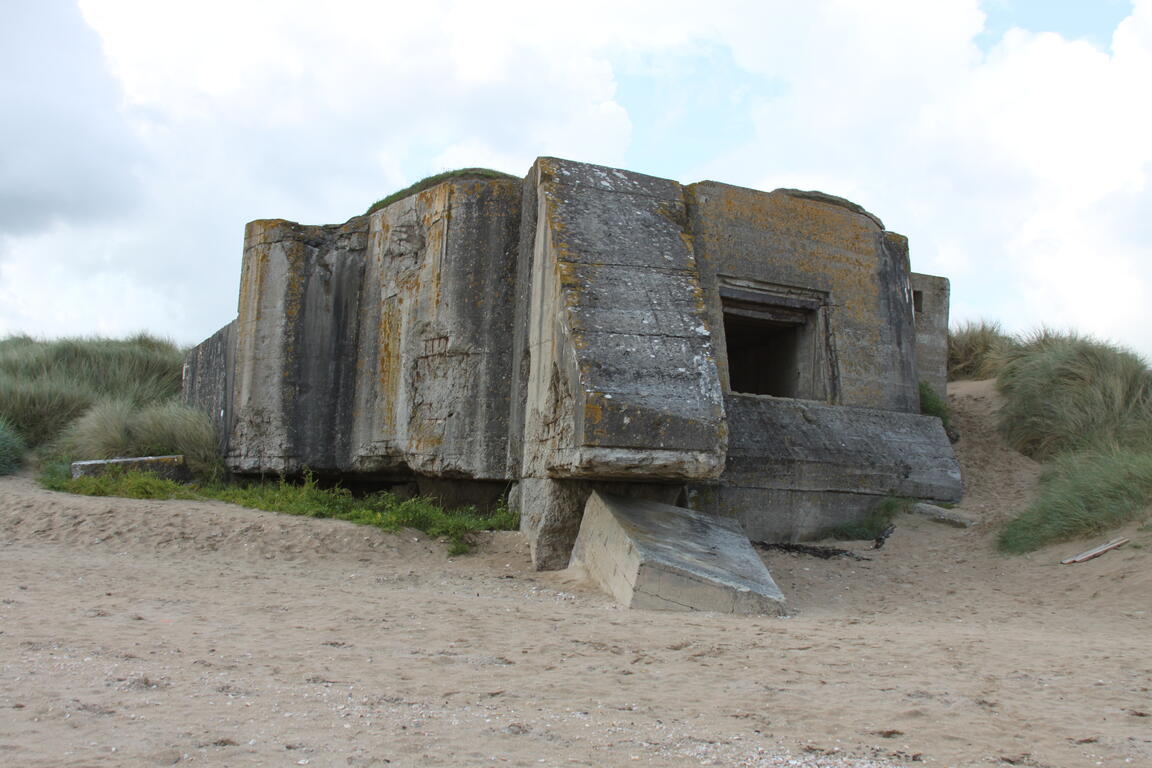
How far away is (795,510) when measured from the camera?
22.9ft

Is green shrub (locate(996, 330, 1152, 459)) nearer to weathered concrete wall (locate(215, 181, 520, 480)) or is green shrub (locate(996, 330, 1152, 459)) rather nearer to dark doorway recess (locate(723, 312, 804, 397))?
dark doorway recess (locate(723, 312, 804, 397))

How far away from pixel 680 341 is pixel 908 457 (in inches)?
113

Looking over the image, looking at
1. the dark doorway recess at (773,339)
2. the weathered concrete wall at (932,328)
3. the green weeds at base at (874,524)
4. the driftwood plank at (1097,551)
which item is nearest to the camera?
the driftwood plank at (1097,551)

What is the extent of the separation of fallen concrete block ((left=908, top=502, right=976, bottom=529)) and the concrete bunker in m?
0.22

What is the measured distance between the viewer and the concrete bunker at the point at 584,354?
18.0ft

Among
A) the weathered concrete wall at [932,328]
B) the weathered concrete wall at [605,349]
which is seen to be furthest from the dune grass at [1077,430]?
the weathered concrete wall at [605,349]

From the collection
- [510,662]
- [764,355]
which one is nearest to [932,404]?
[764,355]

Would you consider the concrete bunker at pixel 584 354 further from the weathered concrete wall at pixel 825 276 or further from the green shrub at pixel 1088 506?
the green shrub at pixel 1088 506

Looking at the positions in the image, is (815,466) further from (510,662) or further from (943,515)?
(510,662)

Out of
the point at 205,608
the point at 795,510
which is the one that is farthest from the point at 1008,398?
the point at 205,608

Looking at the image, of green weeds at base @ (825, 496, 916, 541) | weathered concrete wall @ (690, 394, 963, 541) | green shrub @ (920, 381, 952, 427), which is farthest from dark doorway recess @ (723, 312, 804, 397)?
A: green shrub @ (920, 381, 952, 427)

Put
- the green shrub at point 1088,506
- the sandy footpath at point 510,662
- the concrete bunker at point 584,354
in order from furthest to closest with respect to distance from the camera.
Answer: the green shrub at point 1088,506 → the concrete bunker at point 584,354 → the sandy footpath at point 510,662

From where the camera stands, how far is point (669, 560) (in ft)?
15.8

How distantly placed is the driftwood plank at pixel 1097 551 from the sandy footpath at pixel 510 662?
0.11 meters
